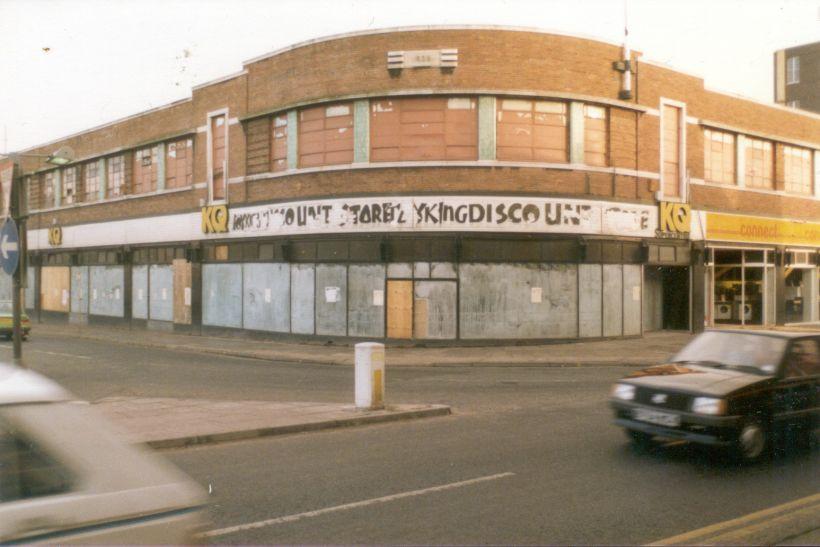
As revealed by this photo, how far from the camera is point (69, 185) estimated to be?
42094 mm

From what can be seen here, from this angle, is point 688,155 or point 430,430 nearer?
point 430,430

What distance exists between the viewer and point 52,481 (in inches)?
126

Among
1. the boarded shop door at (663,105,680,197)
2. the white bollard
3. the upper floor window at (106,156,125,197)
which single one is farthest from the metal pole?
the upper floor window at (106,156,125,197)

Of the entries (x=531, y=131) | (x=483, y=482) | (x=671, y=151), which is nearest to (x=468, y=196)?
(x=531, y=131)

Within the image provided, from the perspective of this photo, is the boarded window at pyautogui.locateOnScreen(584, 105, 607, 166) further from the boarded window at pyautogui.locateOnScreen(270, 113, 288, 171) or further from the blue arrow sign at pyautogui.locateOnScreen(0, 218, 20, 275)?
the blue arrow sign at pyautogui.locateOnScreen(0, 218, 20, 275)

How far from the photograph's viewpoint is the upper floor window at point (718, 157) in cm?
3016

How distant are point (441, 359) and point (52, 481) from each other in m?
18.4

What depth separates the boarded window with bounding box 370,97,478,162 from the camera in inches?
977

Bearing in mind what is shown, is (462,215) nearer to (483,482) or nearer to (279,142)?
(279,142)

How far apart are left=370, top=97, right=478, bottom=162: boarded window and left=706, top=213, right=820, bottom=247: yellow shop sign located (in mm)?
11087

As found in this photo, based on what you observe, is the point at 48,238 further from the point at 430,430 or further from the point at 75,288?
the point at 430,430

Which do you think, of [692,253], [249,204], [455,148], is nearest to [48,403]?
[455,148]

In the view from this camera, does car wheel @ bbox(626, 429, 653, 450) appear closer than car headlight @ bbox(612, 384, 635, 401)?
No

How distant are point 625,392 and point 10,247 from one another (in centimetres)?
775
